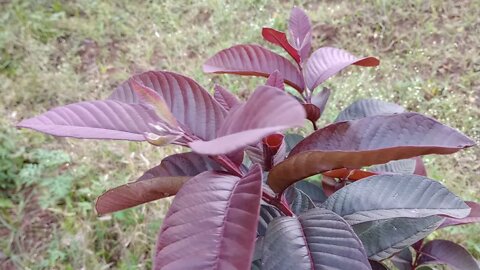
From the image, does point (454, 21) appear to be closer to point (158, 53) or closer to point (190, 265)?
point (158, 53)

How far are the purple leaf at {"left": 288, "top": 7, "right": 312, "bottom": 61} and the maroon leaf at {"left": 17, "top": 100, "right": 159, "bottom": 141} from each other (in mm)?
444

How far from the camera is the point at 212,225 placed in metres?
0.53

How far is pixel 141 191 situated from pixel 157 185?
2 cm

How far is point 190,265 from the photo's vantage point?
1.67 feet

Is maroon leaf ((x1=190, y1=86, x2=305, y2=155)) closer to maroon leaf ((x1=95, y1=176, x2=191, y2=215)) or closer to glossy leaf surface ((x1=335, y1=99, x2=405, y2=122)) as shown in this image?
maroon leaf ((x1=95, y1=176, x2=191, y2=215))

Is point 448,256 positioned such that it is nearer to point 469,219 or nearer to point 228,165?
point 469,219

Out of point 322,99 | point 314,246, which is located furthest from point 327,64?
point 314,246

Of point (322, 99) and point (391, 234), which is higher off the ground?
point (322, 99)

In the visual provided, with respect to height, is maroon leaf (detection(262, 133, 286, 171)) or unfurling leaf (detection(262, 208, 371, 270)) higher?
maroon leaf (detection(262, 133, 286, 171))

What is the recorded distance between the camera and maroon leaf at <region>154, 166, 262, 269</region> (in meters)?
0.50

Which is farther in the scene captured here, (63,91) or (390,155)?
(63,91)

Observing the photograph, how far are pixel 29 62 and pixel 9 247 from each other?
1.25 meters

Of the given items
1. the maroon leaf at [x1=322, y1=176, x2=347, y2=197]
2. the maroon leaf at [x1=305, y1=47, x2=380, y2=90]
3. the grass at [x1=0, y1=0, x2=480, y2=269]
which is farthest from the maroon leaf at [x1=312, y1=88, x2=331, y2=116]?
the grass at [x1=0, y1=0, x2=480, y2=269]

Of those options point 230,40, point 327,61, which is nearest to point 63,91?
point 230,40
